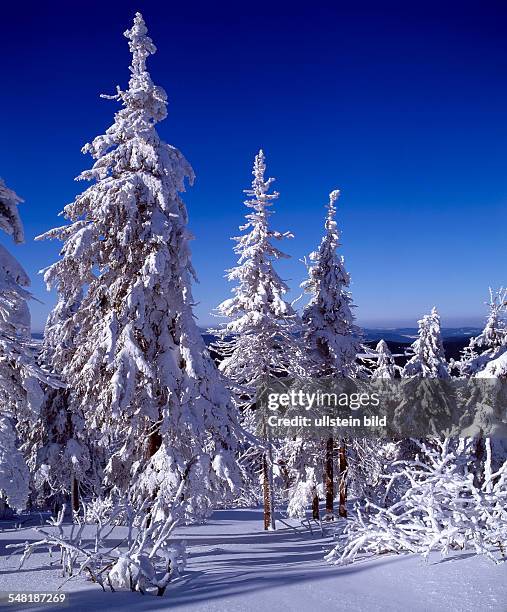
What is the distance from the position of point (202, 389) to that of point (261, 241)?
30.8 ft

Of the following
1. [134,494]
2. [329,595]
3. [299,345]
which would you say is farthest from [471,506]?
[299,345]

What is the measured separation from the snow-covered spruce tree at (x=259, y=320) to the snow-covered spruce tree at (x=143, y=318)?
625cm

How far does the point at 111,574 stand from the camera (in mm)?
5586

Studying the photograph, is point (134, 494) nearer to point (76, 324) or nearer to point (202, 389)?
point (202, 389)

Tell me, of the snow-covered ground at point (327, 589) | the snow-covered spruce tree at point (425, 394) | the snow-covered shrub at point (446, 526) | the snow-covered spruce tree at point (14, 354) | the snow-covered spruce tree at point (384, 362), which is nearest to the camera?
the snow-covered ground at point (327, 589)

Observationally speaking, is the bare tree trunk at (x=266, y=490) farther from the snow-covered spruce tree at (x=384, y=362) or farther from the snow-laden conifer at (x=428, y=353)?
the snow-covered spruce tree at (x=384, y=362)

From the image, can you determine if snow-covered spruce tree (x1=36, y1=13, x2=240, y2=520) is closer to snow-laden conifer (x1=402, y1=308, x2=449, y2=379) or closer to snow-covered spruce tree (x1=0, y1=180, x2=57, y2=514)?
snow-covered spruce tree (x1=0, y1=180, x2=57, y2=514)

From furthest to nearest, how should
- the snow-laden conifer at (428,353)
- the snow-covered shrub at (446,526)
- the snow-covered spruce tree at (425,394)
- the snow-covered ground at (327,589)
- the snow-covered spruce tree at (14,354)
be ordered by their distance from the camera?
the snow-laden conifer at (428,353)
the snow-covered spruce tree at (425,394)
the snow-covered spruce tree at (14,354)
the snow-covered shrub at (446,526)
the snow-covered ground at (327,589)

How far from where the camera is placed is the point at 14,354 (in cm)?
952

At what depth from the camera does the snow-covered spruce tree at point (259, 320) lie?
63.0ft

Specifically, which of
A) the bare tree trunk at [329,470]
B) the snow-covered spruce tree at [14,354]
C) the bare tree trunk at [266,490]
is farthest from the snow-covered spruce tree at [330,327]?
the snow-covered spruce tree at [14,354]

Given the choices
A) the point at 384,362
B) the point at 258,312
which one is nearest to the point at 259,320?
the point at 258,312

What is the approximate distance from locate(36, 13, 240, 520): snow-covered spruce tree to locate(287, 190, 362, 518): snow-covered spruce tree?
332 inches

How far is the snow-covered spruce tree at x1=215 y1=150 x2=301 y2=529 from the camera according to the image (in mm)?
19188
